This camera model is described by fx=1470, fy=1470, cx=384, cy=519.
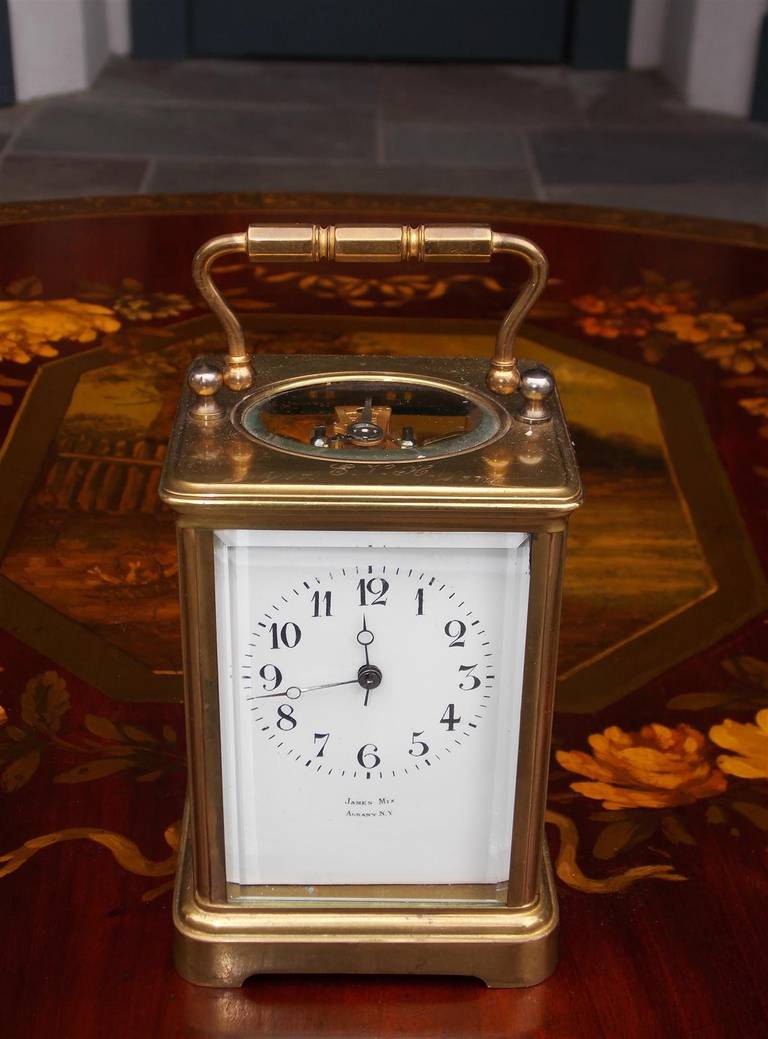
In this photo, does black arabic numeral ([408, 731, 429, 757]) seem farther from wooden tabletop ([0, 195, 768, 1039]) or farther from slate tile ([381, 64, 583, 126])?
slate tile ([381, 64, 583, 126])

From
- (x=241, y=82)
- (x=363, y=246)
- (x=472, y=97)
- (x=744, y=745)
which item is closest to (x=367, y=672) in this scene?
(x=363, y=246)

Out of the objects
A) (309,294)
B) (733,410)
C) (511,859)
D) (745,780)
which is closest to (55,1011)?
(511,859)

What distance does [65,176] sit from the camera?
4016mm

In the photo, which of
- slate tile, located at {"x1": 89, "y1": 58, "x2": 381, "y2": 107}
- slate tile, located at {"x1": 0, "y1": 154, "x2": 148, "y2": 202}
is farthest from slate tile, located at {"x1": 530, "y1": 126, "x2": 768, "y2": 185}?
slate tile, located at {"x1": 0, "y1": 154, "x2": 148, "y2": 202}

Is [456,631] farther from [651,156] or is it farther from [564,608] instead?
[651,156]

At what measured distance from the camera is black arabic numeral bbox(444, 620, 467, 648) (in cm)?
73

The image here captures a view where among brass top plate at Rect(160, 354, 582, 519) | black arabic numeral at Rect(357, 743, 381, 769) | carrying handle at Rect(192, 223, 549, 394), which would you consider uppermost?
carrying handle at Rect(192, 223, 549, 394)

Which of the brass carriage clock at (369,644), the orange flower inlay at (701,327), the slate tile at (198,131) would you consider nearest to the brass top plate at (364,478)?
the brass carriage clock at (369,644)

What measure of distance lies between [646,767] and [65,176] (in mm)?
3409

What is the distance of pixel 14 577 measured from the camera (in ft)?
3.80

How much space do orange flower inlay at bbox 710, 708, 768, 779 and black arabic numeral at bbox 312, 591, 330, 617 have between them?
0.36 meters

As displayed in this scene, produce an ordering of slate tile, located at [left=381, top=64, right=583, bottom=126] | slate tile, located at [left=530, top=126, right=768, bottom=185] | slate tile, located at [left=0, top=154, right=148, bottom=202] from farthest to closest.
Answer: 1. slate tile, located at [left=381, top=64, right=583, bottom=126]
2. slate tile, located at [left=530, top=126, right=768, bottom=185]
3. slate tile, located at [left=0, top=154, right=148, bottom=202]

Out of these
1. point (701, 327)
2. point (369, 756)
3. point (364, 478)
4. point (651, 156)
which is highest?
point (364, 478)

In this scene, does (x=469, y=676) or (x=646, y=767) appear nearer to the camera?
(x=469, y=676)
